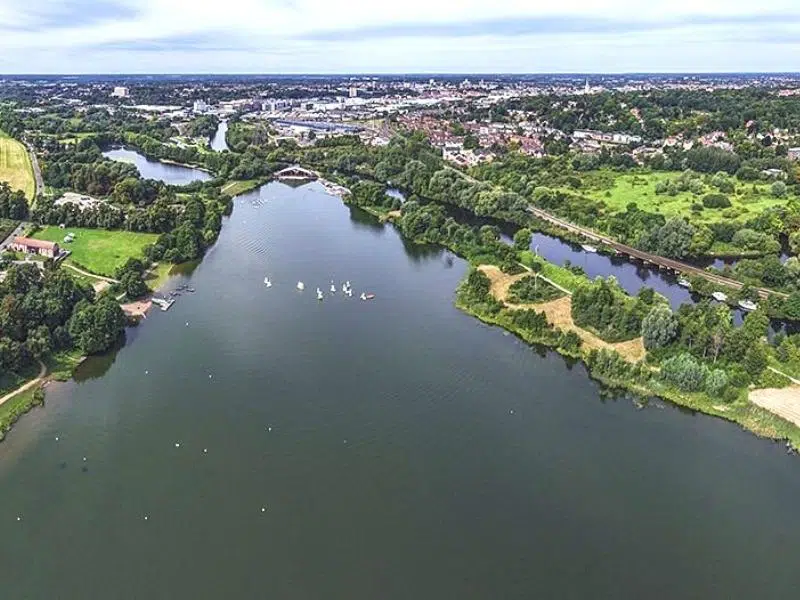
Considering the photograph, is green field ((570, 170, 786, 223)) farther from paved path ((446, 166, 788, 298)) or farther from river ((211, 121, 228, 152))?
river ((211, 121, 228, 152))

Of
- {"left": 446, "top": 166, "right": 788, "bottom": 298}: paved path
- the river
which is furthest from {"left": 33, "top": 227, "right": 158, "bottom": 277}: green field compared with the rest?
the river

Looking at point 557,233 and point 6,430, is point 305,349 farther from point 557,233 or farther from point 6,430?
point 557,233

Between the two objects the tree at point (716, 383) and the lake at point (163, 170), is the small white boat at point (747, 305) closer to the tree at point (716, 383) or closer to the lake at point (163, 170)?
the tree at point (716, 383)

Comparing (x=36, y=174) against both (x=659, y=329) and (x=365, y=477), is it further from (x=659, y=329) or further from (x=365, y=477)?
(x=659, y=329)

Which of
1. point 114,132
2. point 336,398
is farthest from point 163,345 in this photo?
point 114,132

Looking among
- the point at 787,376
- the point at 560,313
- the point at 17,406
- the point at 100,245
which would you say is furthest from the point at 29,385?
the point at 787,376
